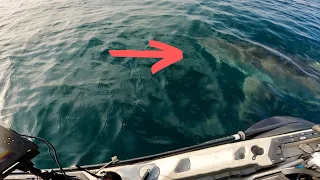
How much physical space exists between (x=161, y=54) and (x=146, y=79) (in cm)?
163

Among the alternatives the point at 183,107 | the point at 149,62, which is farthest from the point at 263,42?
the point at 183,107

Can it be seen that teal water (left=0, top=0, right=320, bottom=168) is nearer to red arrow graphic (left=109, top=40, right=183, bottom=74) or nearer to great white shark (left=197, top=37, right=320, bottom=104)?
great white shark (left=197, top=37, right=320, bottom=104)

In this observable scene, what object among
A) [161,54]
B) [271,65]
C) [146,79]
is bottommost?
[271,65]

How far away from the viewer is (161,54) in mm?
8625

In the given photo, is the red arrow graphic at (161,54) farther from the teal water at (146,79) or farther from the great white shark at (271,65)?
the great white shark at (271,65)

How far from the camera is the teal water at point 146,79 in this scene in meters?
5.68

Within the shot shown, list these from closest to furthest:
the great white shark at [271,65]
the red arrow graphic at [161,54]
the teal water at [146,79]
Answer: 1. the teal water at [146,79]
2. the great white shark at [271,65]
3. the red arrow graphic at [161,54]

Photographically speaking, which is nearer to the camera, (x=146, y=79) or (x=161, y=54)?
(x=146, y=79)

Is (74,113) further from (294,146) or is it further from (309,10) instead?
(309,10)

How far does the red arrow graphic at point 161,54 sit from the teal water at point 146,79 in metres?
0.29

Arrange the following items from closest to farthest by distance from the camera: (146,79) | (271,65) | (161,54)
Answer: (146,79) → (271,65) → (161,54)

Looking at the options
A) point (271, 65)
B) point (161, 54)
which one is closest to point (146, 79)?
point (161, 54)

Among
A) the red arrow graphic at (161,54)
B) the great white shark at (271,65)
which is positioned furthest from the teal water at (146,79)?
the red arrow graphic at (161,54)

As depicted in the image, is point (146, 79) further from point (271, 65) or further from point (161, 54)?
point (271, 65)
